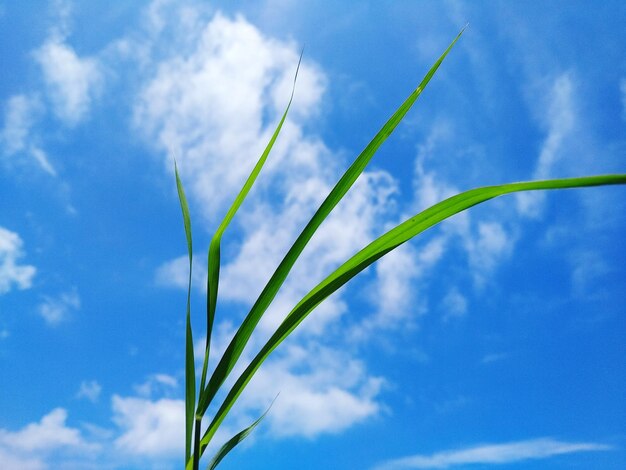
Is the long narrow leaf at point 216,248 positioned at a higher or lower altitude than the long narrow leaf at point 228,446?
higher

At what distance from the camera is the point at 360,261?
2.55 feet

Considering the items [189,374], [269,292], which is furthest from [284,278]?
[189,374]

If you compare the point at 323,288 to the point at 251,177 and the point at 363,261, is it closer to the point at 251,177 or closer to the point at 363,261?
the point at 363,261

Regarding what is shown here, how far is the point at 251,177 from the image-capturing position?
917 millimetres

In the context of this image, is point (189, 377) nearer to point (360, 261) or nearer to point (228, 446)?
point (228, 446)

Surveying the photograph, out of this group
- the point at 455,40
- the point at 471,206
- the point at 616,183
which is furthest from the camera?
the point at 455,40

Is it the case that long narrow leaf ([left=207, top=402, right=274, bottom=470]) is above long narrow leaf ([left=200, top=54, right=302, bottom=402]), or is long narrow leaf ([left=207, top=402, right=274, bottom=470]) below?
below

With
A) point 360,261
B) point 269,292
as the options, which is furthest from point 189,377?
point 360,261

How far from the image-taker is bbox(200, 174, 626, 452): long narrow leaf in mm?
742

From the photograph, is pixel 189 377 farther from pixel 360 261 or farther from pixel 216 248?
pixel 360 261

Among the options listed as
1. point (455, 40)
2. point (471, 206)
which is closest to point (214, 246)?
point (471, 206)

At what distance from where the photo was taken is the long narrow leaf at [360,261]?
742 millimetres

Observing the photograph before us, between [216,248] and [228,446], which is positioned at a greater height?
[216,248]

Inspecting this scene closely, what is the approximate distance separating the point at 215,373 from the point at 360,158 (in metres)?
0.37
